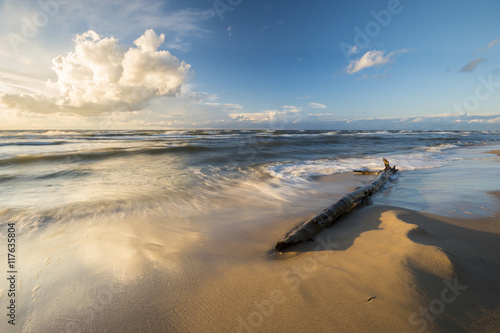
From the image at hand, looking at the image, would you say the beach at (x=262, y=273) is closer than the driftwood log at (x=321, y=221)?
Yes

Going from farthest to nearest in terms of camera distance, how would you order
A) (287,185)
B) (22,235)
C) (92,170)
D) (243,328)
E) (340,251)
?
1. (92,170)
2. (287,185)
3. (22,235)
4. (340,251)
5. (243,328)

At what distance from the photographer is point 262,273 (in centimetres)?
222

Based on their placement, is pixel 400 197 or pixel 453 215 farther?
pixel 400 197

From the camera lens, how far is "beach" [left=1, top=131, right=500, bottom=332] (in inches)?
64.1

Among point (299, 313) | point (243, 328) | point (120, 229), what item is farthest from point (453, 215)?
point (120, 229)

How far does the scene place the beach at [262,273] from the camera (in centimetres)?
163

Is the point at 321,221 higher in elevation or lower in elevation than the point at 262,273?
higher

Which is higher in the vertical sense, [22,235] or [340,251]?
[340,251]

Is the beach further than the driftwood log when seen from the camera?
No

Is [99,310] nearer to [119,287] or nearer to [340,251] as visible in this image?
[119,287]

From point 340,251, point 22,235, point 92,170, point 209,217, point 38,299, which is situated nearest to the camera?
point 38,299

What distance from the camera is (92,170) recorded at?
30.5ft

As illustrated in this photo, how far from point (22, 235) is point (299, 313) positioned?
4.66m

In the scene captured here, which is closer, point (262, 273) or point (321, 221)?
point (262, 273)
